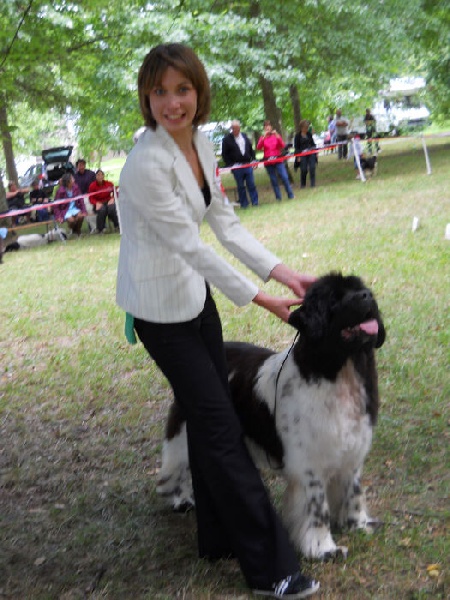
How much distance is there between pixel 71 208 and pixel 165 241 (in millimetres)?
17812

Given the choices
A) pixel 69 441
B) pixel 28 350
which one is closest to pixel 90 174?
pixel 28 350

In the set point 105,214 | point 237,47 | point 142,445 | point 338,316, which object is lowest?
point 142,445

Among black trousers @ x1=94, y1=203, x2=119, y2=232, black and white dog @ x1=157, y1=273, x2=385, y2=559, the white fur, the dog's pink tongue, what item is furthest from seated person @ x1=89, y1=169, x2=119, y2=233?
the dog's pink tongue

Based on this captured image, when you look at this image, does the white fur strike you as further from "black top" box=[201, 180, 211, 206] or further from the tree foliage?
the tree foliage

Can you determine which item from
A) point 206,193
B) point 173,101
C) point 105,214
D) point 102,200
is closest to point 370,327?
point 206,193

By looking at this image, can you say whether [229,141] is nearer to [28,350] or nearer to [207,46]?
[207,46]

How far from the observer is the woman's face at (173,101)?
334 cm

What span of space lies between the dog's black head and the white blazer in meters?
0.30

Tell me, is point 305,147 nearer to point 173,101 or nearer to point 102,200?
point 102,200

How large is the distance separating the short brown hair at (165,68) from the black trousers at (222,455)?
953 mm

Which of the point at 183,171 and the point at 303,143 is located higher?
the point at 183,171

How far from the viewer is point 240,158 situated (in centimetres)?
2095

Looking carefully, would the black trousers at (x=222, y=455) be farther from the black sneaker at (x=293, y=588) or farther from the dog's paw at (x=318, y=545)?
the dog's paw at (x=318, y=545)

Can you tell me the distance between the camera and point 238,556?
360 centimetres
